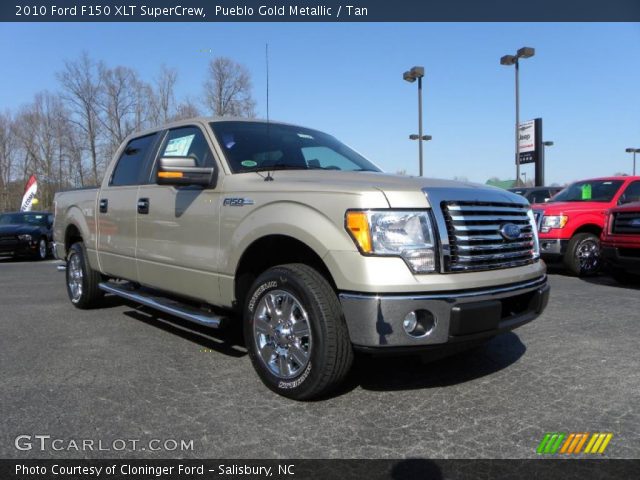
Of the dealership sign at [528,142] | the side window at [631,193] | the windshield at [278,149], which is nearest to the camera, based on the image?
the windshield at [278,149]

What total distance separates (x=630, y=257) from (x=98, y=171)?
50.8 metres

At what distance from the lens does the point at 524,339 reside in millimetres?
4578

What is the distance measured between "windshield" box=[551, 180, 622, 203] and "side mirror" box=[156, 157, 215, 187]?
7.98m

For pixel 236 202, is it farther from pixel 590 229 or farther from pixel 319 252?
pixel 590 229

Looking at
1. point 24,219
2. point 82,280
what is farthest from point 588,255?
point 24,219

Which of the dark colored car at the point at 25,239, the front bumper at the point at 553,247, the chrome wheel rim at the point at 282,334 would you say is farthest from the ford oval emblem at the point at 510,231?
the dark colored car at the point at 25,239

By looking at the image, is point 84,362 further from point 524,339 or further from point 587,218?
point 587,218

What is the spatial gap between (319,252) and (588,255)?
294 inches

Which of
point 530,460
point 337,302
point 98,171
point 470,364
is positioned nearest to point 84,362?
point 337,302

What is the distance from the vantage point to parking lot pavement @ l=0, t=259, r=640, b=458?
2645 mm

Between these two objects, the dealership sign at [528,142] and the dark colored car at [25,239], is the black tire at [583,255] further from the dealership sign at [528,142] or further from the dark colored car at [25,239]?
the dealership sign at [528,142]

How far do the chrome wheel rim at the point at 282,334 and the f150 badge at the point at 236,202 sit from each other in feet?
2.15

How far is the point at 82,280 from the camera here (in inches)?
237

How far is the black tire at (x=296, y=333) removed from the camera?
2967mm
